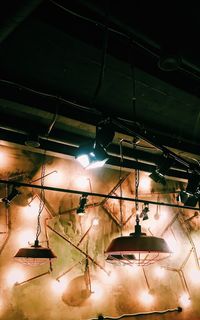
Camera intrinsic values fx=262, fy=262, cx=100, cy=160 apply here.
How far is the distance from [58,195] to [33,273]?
154cm

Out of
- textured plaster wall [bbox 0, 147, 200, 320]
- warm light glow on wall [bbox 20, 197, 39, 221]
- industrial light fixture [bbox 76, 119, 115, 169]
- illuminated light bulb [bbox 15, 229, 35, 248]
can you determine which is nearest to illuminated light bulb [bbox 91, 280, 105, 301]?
textured plaster wall [bbox 0, 147, 200, 320]

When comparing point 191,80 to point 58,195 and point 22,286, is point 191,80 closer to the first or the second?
point 58,195

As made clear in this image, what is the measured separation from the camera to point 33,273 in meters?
4.68

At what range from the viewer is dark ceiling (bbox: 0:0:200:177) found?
264 cm

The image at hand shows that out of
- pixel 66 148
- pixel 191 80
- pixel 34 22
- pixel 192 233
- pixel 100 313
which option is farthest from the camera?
pixel 192 233

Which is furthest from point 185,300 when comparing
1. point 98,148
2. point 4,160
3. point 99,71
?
point 99,71

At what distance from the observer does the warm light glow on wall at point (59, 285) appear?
476cm

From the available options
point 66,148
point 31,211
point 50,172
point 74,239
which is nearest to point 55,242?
point 74,239

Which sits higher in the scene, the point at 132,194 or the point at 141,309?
the point at 132,194

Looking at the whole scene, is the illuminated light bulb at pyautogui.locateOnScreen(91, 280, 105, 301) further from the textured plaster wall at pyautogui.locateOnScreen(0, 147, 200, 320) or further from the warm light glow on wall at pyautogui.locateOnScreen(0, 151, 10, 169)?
the warm light glow on wall at pyautogui.locateOnScreen(0, 151, 10, 169)

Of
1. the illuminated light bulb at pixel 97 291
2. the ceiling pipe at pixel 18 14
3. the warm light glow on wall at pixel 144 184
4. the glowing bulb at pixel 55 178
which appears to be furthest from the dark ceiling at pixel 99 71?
the illuminated light bulb at pixel 97 291

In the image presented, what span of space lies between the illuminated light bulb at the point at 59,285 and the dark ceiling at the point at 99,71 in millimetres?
2410

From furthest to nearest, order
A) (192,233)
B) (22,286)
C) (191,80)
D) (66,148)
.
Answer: (192,233) < (66,148) < (22,286) < (191,80)

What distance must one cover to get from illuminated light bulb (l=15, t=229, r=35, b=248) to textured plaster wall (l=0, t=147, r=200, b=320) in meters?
0.02
